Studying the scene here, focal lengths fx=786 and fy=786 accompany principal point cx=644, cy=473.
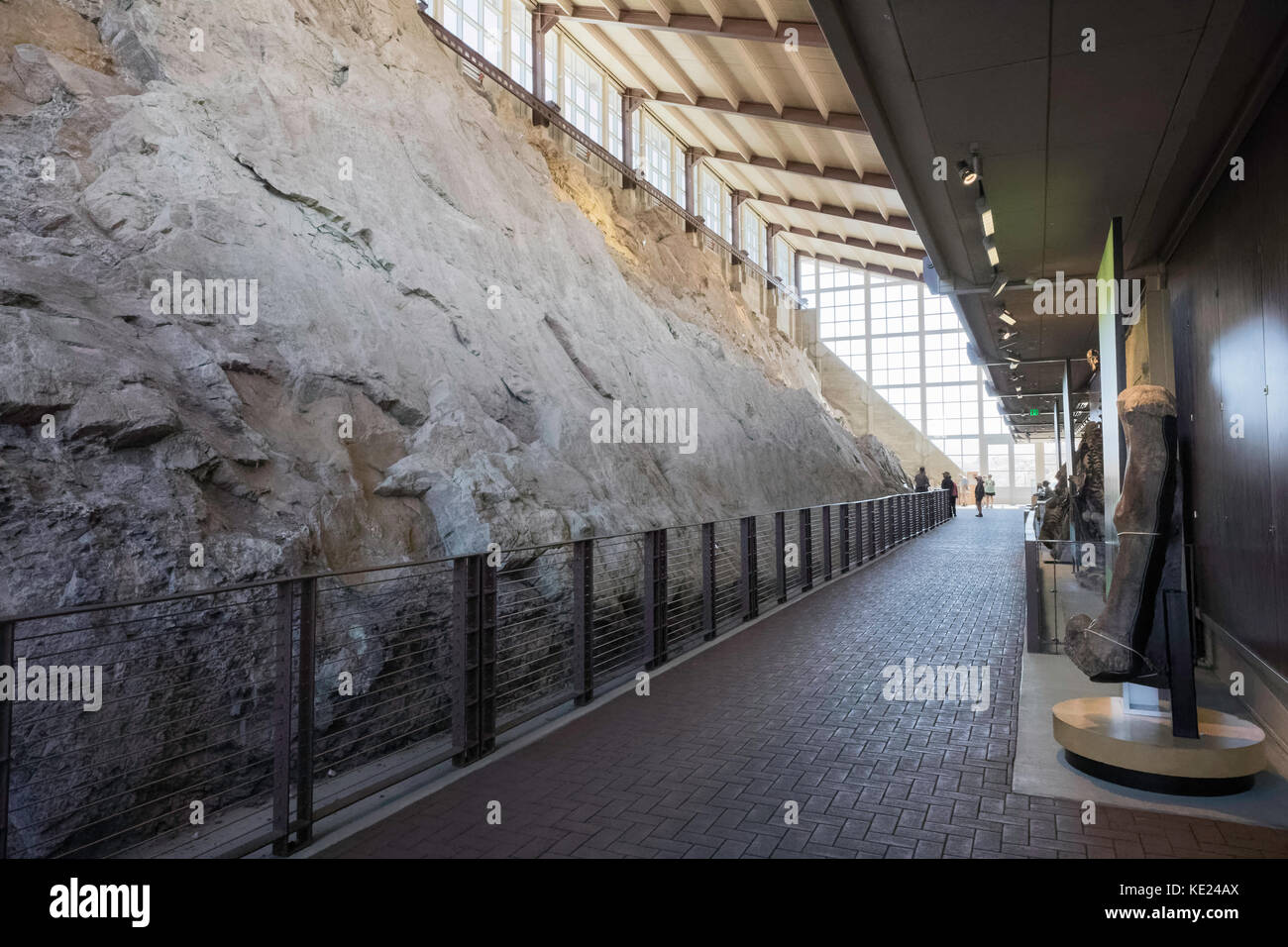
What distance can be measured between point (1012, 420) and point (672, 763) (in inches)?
1239

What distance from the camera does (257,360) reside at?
7.89 metres

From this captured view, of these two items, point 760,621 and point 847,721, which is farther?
point 760,621

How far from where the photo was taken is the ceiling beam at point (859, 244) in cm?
2723

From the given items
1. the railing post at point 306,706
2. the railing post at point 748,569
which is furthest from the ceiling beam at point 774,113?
the railing post at point 306,706

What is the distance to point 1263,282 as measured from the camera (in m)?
4.79

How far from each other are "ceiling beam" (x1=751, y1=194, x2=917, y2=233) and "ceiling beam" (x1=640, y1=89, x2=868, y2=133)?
4.85 meters

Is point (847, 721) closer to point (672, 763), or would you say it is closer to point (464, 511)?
point (672, 763)

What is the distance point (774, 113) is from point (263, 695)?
19.2 meters

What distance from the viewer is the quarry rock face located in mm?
5000

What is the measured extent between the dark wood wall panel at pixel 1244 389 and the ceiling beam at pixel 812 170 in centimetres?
1521

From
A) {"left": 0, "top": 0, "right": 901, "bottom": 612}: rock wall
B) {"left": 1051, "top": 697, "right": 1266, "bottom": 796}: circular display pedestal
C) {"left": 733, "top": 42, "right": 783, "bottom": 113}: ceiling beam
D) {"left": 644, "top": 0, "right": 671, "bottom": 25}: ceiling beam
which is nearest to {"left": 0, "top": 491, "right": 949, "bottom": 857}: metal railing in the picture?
{"left": 0, "top": 0, "right": 901, "bottom": 612}: rock wall

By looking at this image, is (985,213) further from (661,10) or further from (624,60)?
(624,60)

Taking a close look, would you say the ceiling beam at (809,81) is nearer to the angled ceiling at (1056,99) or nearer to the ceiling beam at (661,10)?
the ceiling beam at (661,10)

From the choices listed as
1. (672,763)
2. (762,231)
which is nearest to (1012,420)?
(762,231)
